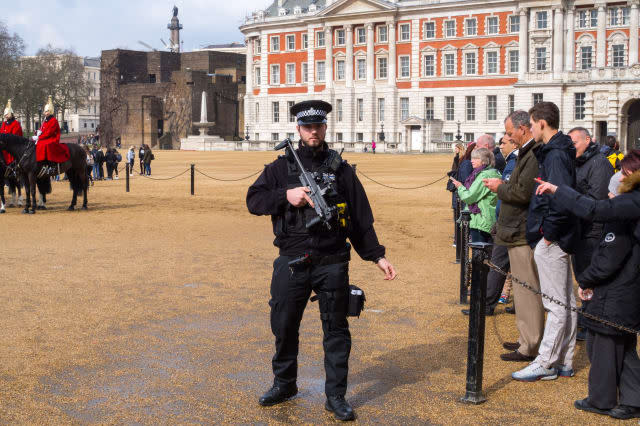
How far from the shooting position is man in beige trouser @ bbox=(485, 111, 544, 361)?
6.61 meters

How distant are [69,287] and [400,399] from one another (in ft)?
17.8

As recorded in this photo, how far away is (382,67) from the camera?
70.7 metres

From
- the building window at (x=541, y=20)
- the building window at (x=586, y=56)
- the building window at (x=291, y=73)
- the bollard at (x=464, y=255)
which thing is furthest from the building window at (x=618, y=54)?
the bollard at (x=464, y=255)

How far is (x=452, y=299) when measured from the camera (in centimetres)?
916

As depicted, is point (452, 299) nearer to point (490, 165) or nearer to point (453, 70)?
point (490, 165)

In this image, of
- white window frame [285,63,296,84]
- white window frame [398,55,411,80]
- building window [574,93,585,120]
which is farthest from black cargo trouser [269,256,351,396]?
white window frame [285,63,296,84]

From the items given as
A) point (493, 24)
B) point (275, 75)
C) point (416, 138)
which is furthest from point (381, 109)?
point (275, 75)

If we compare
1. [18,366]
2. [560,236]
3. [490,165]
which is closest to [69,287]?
[18,366]

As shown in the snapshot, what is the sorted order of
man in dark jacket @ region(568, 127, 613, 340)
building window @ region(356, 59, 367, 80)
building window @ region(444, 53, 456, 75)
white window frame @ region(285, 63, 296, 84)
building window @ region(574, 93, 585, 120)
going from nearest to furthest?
man in dark jacket @ region(568, 127, 613, 340)
building window @ region(574, 93, 585, 120)
building window @ region(444, 53, 456, 75)
building window @ region(356, 59, 367, 80)
white window frame @ region(285, 63, 296, 84)

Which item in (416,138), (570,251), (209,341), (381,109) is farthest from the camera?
(381,109)

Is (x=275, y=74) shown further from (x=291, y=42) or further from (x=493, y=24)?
(x=493, y=24)

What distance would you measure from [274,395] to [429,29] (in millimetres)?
65020

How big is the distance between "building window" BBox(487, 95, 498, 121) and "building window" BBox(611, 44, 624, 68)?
9.41m

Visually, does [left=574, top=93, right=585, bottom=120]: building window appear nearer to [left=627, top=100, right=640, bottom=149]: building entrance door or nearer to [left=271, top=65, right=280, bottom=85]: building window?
[left=627, top=100, right=640, bottom=149]: building entrance door
